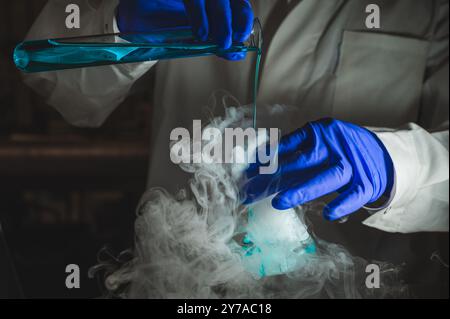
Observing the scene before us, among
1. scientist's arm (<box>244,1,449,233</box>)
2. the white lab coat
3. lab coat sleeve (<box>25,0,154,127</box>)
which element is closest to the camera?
scientist's arm (<box>244,1,449,233</box>)


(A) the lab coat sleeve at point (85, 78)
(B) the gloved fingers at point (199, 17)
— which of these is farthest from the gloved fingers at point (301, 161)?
(A) the lab coat sleeve at point (85, 78)

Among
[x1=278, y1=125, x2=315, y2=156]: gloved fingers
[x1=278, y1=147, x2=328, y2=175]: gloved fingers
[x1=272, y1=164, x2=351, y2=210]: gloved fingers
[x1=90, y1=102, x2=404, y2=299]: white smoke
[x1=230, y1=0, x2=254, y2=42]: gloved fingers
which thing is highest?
[x1=230, y1=0, x2=254, y2=42]: gloved fingers

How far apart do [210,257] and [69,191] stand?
0.45 meters

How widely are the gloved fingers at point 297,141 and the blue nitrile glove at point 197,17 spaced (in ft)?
0.62

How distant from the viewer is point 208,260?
3.19ft

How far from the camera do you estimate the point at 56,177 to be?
118cm

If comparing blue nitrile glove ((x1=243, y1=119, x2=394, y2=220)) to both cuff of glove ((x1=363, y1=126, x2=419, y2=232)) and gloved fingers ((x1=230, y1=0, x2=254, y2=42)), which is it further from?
gloved fingers ((x1=230, y1=0, x2=254, y2=42))

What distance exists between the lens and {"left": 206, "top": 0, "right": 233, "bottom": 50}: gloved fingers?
819 millimetres

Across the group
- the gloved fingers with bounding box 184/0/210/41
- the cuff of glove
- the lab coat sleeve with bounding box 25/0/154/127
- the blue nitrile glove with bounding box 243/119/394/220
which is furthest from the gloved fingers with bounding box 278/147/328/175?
the lab coat sleeve with bounding box 25/0/154/127

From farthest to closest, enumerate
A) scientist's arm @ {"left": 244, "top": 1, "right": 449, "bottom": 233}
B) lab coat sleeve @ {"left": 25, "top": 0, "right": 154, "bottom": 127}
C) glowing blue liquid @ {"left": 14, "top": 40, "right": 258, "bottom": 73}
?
lab coat sleeve @ {"left": 25, "top": 0, "right": 154, "bottom": 127}, scientist's arm @ {"left": 244, "top": 1, "right": 449, "bottom": 233}, glowing blue liquid @ {"left": 14, "top": 40, "right": 258, "bottom": 73}

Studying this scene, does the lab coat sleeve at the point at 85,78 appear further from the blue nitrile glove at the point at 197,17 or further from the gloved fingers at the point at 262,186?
the gloved fingers at the point at 262,186

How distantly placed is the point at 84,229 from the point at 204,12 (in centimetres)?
68

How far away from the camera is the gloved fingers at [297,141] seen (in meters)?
0.90
